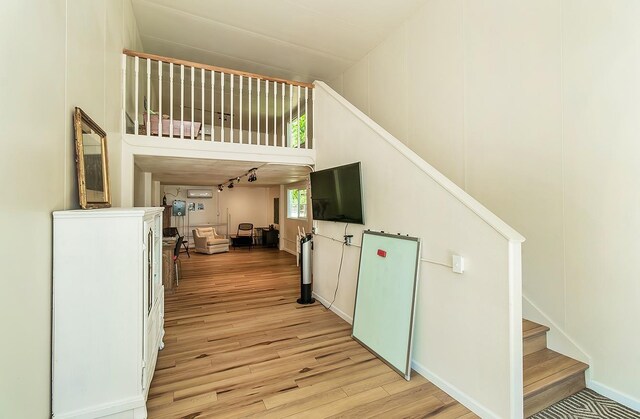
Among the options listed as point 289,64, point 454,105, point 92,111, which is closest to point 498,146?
point 454,105

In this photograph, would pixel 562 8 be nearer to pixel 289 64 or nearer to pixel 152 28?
pixel 289 64

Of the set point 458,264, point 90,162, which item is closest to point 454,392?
point 458,264

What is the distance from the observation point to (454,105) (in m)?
3.43

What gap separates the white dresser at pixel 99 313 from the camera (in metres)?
1.72

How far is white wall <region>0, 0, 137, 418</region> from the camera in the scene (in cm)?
128

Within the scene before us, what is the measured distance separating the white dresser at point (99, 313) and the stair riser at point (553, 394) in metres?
2.80

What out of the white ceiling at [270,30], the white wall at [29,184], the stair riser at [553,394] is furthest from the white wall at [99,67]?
the stair riser at [553,394]

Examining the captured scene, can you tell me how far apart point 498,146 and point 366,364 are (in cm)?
261

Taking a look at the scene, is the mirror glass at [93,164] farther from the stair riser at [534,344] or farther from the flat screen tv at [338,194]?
the stair riser at [534,344]

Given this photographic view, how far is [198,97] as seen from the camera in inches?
273

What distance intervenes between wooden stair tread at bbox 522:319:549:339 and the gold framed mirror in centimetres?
371

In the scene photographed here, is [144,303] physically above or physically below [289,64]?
below

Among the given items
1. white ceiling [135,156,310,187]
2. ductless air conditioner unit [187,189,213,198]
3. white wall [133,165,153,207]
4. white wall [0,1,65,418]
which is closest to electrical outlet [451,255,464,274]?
white wall [0,1,65,418]

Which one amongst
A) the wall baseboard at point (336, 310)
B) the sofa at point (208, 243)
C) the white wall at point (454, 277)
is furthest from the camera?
the sofa at point (208, 243)
